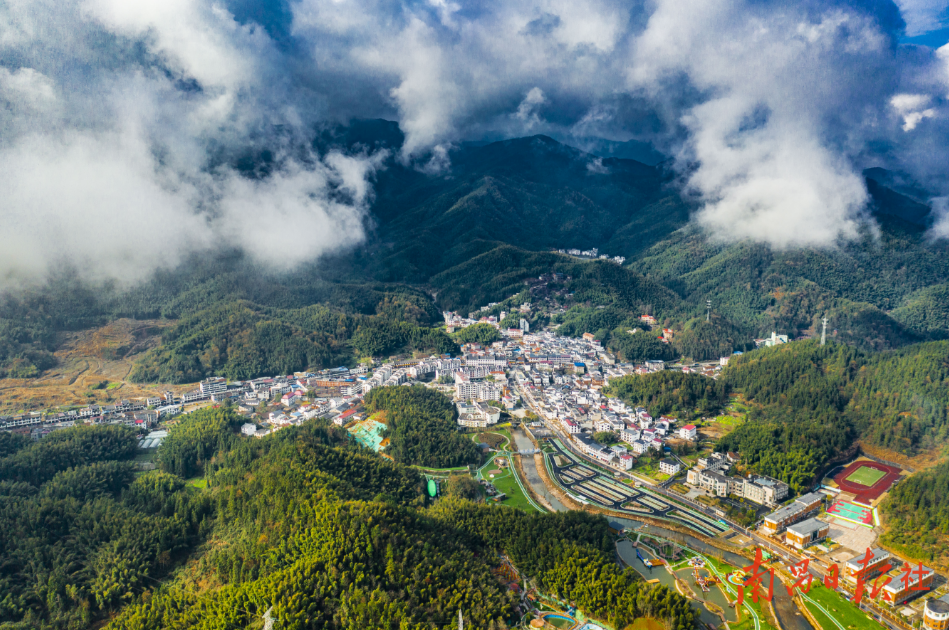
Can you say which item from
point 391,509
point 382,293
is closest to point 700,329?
point 382,293

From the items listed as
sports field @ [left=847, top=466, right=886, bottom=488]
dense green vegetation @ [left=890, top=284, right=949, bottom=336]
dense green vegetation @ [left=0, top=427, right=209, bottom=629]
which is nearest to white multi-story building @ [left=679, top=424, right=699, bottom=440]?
sports field @ [left=847, top=466, right=886, bottom=488]

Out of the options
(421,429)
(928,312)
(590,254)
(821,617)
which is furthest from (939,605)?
(590,254)

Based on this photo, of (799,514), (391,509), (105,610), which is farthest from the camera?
(799,514)

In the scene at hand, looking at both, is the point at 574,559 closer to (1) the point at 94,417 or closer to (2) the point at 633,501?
(2) the point at 633,501

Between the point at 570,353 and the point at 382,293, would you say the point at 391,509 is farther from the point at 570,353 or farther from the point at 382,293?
the point at 382,293

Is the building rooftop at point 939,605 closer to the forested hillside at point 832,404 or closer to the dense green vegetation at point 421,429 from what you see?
the forested hillside at point 832,404

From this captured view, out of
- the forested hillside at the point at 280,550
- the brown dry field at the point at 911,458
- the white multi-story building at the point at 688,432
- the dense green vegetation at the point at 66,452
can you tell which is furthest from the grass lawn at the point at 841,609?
the dense green vegetation at the point at 66,452
